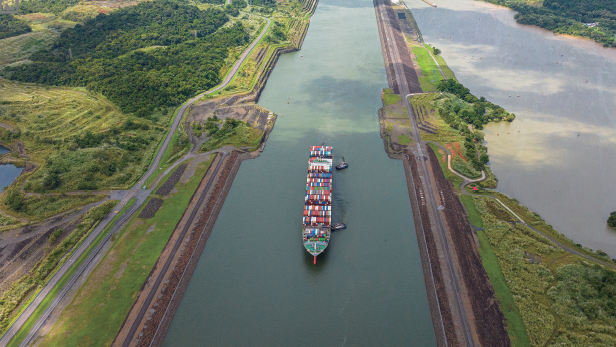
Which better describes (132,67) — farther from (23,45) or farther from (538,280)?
(538,280)

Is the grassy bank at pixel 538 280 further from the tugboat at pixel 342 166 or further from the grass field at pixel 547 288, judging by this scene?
the tugboat at pixel 342 166

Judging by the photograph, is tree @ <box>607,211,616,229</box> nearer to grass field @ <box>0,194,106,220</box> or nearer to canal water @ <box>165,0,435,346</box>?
canal water @ <box>165,0,435,346</box>

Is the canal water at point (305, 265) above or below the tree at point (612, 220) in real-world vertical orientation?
below

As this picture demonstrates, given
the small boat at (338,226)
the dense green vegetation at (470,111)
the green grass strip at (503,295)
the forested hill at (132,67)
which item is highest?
the forested hill at (132,67)

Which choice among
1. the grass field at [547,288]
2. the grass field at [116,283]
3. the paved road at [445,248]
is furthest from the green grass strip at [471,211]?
the grass field at [116,283]

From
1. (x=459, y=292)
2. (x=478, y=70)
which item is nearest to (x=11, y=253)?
(x=459, y=292)

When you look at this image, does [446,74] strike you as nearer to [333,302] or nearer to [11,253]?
[333,302]
